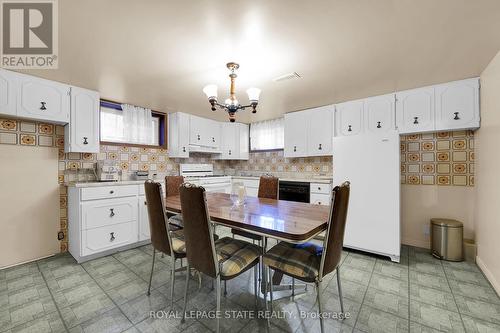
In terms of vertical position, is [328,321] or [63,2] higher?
[63,2]

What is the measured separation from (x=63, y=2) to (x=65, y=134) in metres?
1.94

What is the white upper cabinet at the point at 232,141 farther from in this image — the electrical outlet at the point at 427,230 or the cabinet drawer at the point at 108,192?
the electrical outlet at the point at 427,230

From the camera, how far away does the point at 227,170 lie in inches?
201

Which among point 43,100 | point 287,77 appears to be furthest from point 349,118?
point 43,100

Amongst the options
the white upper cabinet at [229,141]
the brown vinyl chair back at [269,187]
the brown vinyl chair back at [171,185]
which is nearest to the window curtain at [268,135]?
the white upper cabinet at [229,141]

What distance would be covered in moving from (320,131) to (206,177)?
221cm

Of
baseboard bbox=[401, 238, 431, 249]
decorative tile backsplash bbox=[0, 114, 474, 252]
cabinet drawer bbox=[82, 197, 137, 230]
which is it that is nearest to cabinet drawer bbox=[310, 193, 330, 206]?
decorative tile backsplash bbox=[0, 114, 474, 252]

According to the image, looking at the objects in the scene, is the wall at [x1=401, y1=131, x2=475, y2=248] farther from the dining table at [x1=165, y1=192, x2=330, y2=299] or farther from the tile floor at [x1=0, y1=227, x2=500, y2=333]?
the dining table at [x1=165, y1=192, x2=330, y2=299]

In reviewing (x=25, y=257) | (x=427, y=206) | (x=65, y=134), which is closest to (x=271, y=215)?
(x=427, y=206)

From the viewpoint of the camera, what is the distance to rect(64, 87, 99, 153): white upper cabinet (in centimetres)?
259

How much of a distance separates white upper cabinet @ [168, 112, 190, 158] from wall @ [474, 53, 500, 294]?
3.91 m

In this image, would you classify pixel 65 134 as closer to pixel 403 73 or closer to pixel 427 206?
pixel 403 73

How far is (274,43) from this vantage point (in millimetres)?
1691

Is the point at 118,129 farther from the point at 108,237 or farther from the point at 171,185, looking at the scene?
the point at 108,237
